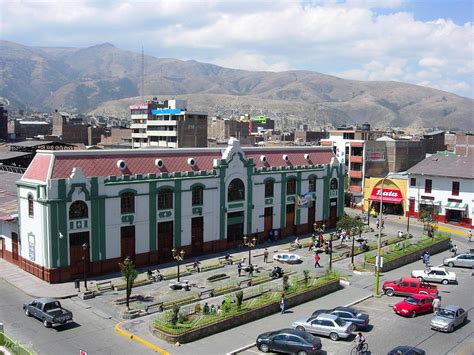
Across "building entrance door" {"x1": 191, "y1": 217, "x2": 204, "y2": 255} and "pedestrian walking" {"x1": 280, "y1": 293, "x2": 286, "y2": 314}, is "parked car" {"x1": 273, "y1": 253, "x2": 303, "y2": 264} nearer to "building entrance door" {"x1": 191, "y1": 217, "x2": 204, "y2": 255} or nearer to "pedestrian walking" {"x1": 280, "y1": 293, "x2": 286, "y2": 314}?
"building entrance door" {"x1": 191, "y1": 217, "x2": 204, "y2": 255}

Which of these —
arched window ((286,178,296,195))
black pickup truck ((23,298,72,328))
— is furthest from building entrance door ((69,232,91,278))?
arched window ((286,178,296,195))

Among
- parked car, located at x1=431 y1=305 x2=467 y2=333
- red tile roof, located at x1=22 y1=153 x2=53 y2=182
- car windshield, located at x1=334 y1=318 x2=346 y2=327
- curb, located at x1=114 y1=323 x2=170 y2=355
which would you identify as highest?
red tile roof, located at x1=22 y1=153 x2=53 y2=182

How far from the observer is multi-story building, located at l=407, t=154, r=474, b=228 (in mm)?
75188

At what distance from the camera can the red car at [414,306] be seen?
38.1 metres

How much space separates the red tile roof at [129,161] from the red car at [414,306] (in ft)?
84.0

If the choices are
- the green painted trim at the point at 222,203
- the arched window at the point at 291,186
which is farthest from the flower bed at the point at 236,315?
the arched window at the point at 291,186

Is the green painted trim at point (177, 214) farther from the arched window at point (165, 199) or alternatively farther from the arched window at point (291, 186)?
the arched window at point (291, 186)

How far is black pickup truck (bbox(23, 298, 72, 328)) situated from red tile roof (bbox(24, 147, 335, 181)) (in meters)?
12.8

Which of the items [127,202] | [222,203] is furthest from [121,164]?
[222,203]

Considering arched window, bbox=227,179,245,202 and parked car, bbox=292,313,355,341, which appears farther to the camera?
arched window, bbox=227,179,245,202

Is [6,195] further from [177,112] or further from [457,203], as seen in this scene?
[177,112]

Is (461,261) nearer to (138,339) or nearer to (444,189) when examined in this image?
(444,189)

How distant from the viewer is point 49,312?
112 ft

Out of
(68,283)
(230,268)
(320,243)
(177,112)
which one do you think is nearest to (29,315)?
(68,283)
